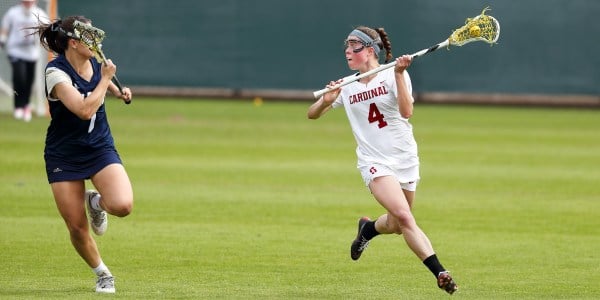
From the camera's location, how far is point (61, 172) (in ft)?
30.9

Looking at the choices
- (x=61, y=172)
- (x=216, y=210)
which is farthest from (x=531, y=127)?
(x=61, y=172)

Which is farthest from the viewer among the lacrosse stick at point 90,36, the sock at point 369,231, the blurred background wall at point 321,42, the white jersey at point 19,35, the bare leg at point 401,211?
the blurred background wall at point 321,42

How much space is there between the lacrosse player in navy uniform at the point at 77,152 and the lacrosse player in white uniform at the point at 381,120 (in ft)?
6.13

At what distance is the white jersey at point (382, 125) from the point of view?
32.7 ft

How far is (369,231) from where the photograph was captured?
36.2 ft

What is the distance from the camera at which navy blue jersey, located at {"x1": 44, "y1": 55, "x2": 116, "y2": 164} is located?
9.43 meters

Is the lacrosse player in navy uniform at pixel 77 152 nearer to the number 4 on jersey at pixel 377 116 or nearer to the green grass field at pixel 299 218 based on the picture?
the green grass field at pixel 299 218

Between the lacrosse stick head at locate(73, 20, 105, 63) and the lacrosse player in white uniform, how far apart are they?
1.94m

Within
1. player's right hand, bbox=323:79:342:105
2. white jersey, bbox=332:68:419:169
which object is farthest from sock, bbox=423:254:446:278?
player's right hand, bbox=323:79:342:105

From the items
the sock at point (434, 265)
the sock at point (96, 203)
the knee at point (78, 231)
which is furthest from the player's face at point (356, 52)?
the knee at point (78, 231)

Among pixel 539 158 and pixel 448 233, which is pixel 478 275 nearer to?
pixel 448 233

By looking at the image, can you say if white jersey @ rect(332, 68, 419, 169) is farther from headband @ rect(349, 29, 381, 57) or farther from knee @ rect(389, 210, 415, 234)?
knee @ rect(389, 210, 415, 234)

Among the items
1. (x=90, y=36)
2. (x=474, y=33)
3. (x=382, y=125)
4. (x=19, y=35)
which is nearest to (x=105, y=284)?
(x=90, y=36)

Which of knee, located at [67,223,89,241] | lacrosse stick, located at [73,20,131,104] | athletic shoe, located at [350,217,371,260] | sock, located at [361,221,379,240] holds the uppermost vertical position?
lacrosse stick, located at [73,20,131,104]
